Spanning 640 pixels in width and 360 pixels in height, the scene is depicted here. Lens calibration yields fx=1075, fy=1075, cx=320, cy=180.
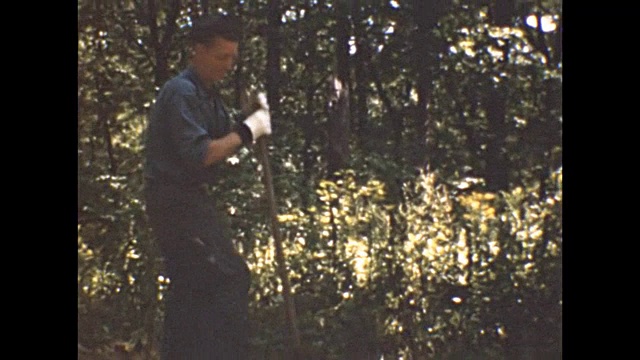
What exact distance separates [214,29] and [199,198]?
0.70m

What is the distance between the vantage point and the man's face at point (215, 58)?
4.14m

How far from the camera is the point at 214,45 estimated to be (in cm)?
425

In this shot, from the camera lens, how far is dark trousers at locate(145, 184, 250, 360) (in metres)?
4.04

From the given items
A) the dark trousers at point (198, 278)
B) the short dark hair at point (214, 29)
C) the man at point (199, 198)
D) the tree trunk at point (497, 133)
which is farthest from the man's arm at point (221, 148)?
the tree trunk at point (497, 133)

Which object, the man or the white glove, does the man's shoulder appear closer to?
the man

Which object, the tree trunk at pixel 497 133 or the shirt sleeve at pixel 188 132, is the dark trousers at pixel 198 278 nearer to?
the shirt sleeve at pixel 188 132

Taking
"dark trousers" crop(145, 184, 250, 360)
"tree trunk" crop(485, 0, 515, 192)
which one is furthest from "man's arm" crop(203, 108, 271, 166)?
"tree trunk" crop(485, 0, 515, 192)

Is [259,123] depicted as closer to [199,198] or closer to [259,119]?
[259,119]

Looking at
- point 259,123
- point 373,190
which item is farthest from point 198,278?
point 373,190
